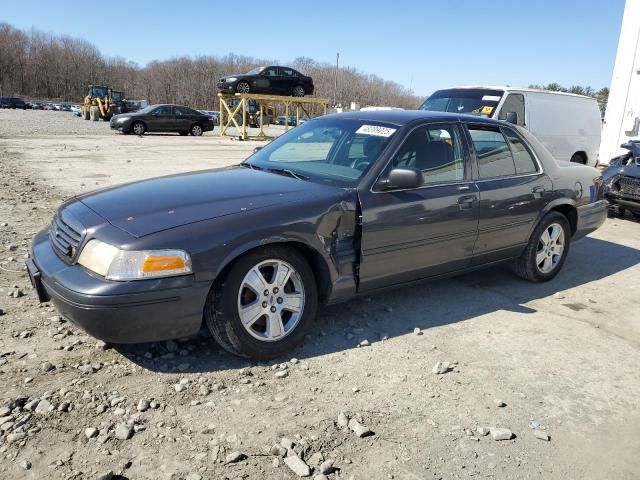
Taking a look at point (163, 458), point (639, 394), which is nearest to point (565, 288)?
point (639, 394)

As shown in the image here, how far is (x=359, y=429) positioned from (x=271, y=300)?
1.02 meters

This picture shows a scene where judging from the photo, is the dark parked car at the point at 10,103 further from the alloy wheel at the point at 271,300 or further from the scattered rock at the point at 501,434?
the scattered rock at the point at 501,434

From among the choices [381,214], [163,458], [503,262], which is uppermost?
[381,214]

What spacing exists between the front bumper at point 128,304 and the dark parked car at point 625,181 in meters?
7.93

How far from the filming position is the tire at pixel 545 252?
5055 millimetres

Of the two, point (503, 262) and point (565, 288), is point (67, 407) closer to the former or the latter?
point (503, 262)

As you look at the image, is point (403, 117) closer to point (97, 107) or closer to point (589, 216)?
point (589, 216)

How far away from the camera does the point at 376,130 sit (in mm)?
4098

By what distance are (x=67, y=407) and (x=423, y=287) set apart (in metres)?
3.26

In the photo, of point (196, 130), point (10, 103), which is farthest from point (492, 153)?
point (10, 103)

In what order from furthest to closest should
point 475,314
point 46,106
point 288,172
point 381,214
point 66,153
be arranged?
point 46,106 → point 66,153 → point 475,314 → point 288,172 → point 381,214

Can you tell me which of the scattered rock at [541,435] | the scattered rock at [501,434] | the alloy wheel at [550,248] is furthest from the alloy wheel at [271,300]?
the alloy wheel at [550,248]

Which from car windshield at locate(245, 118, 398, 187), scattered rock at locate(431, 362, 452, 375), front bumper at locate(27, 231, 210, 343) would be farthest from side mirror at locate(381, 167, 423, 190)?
front bumper at locate(27, 231, 210, 343)

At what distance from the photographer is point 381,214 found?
368cm
